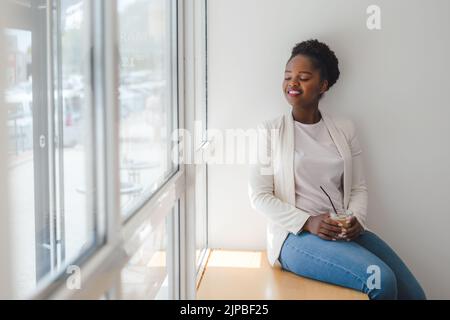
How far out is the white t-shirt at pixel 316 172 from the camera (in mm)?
2053

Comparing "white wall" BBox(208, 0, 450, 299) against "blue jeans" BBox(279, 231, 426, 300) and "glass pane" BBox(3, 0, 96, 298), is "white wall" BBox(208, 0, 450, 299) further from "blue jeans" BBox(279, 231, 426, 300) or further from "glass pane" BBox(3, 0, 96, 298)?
"glass pane" BBox(3, 0, 96, 298)

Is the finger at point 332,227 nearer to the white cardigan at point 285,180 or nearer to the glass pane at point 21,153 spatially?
the white cardigan at point 285,180

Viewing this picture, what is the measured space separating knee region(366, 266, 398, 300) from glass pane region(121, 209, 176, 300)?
685 millimetres

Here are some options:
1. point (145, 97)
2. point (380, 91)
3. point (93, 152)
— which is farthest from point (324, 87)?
point (93, 152)

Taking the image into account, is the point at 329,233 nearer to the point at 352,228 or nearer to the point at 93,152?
the point at 352,228

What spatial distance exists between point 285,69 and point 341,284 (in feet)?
2.93

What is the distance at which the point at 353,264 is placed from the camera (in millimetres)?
1823

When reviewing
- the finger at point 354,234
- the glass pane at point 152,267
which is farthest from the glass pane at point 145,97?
the finger at point 354,234

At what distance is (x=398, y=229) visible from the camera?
231 cm

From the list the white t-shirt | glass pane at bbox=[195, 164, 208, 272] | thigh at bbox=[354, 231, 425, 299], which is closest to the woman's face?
the white t-shirt

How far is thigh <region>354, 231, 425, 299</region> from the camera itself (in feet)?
6.36
